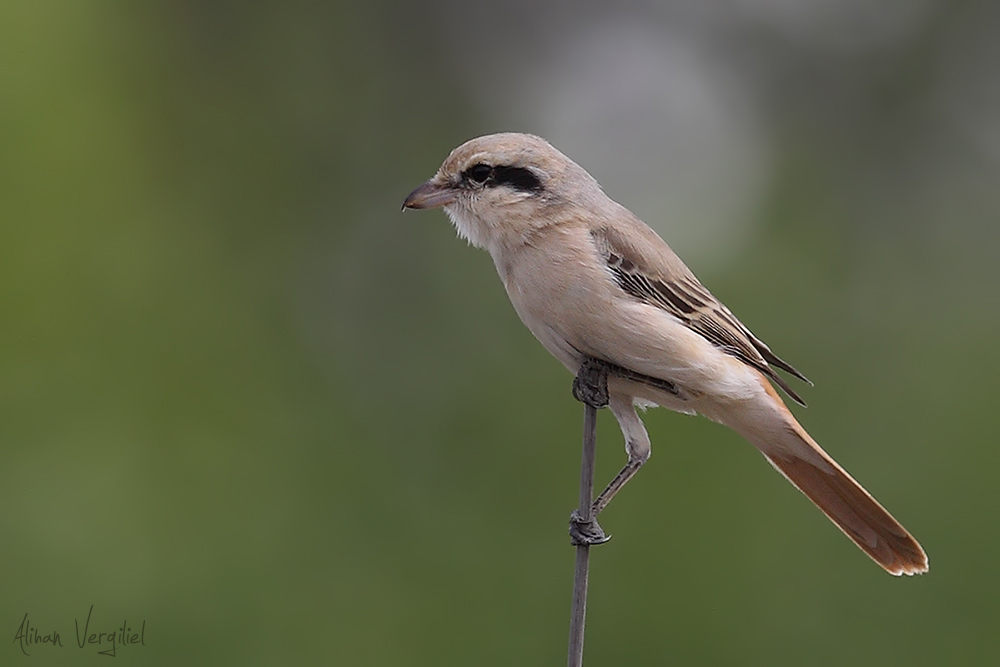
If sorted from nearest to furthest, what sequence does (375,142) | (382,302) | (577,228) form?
1. (577,228)
2. (382,302)
3. (375,142)

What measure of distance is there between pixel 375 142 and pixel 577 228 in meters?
4.36

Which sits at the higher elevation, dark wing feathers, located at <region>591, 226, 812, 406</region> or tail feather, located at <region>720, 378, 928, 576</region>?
dark wing feathers, located at <region>591, 226, 812, 406</region>

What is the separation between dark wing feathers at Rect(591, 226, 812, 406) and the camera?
2.78m

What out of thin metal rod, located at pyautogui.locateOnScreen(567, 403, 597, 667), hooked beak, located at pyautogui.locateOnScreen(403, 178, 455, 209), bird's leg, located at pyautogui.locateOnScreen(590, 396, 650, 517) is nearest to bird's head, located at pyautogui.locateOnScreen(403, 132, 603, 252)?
hooked beak, located at pyautogui.locateOnScreen(403, 178, 455, 209)

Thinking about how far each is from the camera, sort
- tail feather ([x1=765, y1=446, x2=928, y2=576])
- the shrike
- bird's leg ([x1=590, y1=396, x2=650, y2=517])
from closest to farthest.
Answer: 1. the shrike
2. tail feather ([x1=765, y1=446, x2=928, y2=576])
3. bird's leg ([x1=590, y1=396, x2=650, y2=517])

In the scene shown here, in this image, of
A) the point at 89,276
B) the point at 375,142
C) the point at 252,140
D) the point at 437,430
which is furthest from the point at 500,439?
the point at 375,142

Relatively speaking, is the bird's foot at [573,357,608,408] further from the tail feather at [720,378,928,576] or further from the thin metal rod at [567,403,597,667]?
the tail feather at [720,378,928,576]

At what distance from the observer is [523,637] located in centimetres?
415

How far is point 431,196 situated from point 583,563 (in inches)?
45.6

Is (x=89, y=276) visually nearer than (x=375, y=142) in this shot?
Yes

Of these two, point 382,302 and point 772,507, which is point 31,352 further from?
point 772,507
